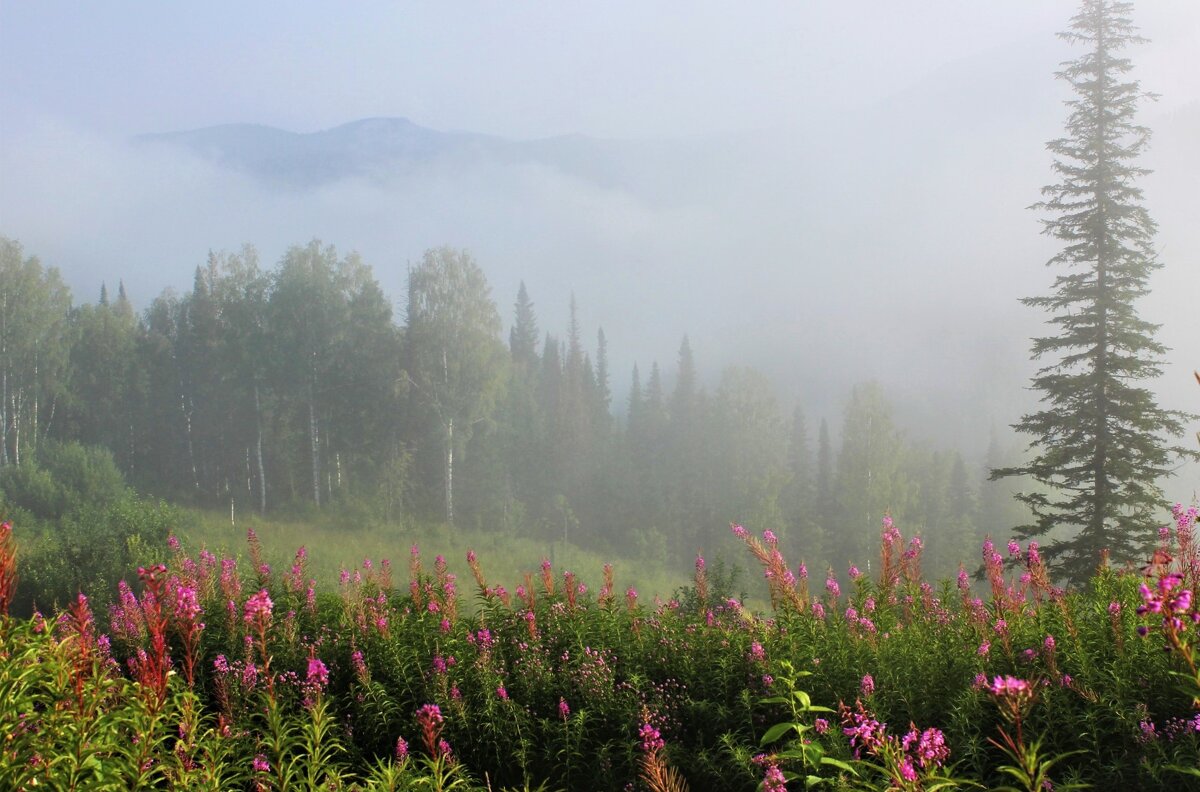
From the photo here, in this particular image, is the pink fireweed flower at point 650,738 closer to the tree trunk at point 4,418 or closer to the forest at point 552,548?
the forest at point 552,548

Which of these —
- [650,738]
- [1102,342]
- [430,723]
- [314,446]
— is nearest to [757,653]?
[650,738]

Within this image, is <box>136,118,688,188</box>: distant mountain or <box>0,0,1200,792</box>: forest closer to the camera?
<box>0,0,1200,792</box>: forest

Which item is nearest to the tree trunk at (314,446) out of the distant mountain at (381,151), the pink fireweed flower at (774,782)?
the distant mountain at (381,151)

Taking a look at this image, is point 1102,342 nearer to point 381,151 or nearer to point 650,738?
point 650,738

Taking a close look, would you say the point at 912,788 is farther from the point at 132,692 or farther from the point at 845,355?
the point at 845,355

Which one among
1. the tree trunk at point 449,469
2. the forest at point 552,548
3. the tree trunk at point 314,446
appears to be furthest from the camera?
the tree trunk at point 449,469

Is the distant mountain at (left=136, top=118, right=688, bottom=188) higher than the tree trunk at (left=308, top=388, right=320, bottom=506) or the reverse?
higher

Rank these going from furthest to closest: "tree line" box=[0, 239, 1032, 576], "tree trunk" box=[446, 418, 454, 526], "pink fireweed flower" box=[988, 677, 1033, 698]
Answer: "tree trunk" box=[446, 418, 454, 526]
"tree line" box=[0, 239, 1032, 576]
"pink fireweed flower" box=[988, 677, 1033, 698]

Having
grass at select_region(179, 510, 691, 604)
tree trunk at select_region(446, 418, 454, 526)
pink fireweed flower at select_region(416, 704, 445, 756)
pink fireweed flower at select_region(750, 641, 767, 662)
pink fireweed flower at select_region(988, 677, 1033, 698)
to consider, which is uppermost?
pink fireweed flower at select_region(988, 677, 1033, 698)

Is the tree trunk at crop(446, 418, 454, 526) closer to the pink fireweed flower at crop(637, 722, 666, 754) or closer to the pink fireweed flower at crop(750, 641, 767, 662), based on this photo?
the pink fireweed flower at crop(750, 641, 767, 662)

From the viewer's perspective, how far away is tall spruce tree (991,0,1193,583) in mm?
13016

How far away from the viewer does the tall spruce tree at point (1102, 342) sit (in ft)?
42.7

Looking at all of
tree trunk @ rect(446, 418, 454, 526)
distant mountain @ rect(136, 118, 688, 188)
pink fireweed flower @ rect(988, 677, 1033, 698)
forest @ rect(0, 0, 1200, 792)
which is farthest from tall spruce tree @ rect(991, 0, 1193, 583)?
distant mountain @ rect(136, 118, 688, 188)

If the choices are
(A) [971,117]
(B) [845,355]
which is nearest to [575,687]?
(B) [845,355]
